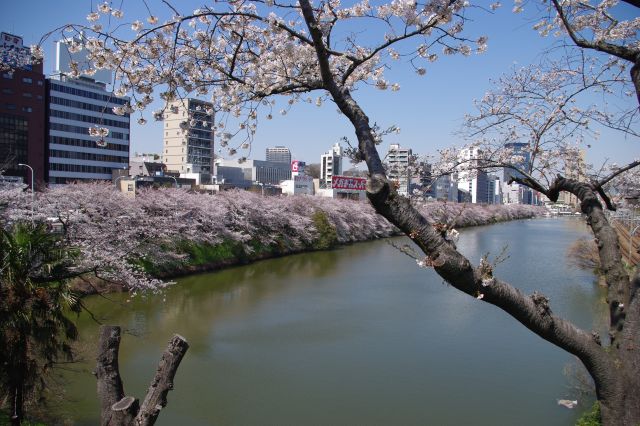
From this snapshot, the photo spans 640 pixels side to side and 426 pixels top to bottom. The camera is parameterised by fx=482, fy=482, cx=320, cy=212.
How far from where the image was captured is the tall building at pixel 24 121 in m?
27.8

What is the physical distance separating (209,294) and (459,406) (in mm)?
Result: 7441

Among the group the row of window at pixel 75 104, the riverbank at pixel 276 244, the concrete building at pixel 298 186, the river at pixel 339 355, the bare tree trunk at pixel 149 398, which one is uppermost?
the row of window at pixel 75 104

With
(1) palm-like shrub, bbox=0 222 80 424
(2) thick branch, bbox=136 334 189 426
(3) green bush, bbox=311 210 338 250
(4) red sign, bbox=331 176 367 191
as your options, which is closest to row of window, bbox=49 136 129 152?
(4) red sign, bbox=331 176 367 191

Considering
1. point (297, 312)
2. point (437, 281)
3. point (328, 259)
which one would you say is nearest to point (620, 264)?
point (297, 312)

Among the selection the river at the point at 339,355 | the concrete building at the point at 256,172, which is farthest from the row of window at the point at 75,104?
the river at the point at 339,355

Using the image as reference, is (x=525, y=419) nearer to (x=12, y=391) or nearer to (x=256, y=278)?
(x=12, y=391)

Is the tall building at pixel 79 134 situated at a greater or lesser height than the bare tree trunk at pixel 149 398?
greater

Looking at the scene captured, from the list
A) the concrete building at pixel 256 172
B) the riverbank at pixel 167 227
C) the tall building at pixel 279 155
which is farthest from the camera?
the tall building at pixel 279 155

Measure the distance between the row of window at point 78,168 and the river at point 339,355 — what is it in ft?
79.4

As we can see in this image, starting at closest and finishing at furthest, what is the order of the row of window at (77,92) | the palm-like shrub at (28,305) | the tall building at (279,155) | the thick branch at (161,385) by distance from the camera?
the thick branch at (161,385) < the palm-like shrub at (28,305) < the row of window at (77,92) < the tall building at (279,155)

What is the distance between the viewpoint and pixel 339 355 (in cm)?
738

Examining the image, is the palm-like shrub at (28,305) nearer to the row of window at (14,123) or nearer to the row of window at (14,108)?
the row of window at (14,123)

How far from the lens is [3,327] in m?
3.35

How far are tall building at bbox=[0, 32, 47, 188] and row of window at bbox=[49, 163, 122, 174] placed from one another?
922mm
